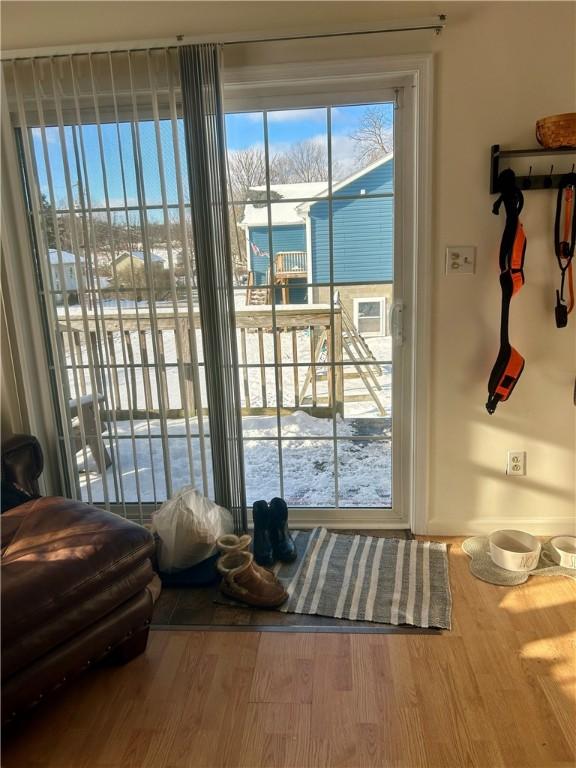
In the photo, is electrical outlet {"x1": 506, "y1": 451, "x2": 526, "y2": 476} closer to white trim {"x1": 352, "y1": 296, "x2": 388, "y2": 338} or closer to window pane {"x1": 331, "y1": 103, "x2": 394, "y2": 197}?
white trim {"x1": 352, "y1": 296, "x2": 388, "y2": 338}

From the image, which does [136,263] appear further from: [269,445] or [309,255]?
[269,445]

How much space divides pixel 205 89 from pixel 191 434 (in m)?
1.48

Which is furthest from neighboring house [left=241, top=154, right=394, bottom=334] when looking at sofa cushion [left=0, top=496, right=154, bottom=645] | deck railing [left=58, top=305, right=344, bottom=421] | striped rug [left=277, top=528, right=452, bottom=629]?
sofa cushion [left=0, top=496, right=154, bottom=645]

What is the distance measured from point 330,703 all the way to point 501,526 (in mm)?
1274

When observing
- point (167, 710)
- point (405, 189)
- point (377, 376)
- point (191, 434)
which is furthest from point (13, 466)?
point (405, 189)

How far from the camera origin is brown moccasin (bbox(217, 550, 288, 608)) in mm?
2062

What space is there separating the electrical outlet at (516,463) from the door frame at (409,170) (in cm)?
37

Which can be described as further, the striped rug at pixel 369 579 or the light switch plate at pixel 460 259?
the light switch plate at pixel 460 259

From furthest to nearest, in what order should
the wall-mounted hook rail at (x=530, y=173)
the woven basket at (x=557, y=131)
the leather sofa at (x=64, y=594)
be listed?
the wall-mounted hook rail at (x=530, y=173) → the woven basket at (x=557, y=131) → the leather sofa at (x=64, y=594)

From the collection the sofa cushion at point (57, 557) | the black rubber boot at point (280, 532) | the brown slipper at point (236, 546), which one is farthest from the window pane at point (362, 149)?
the sofa cushion at point (57, 557)

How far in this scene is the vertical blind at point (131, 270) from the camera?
2203 mm

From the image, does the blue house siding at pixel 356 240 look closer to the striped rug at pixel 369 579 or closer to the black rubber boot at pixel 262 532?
the black rubber boot at pixel 262 532

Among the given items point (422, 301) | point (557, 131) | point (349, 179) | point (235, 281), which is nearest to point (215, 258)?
point (235, 281)

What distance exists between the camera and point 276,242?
241cm
